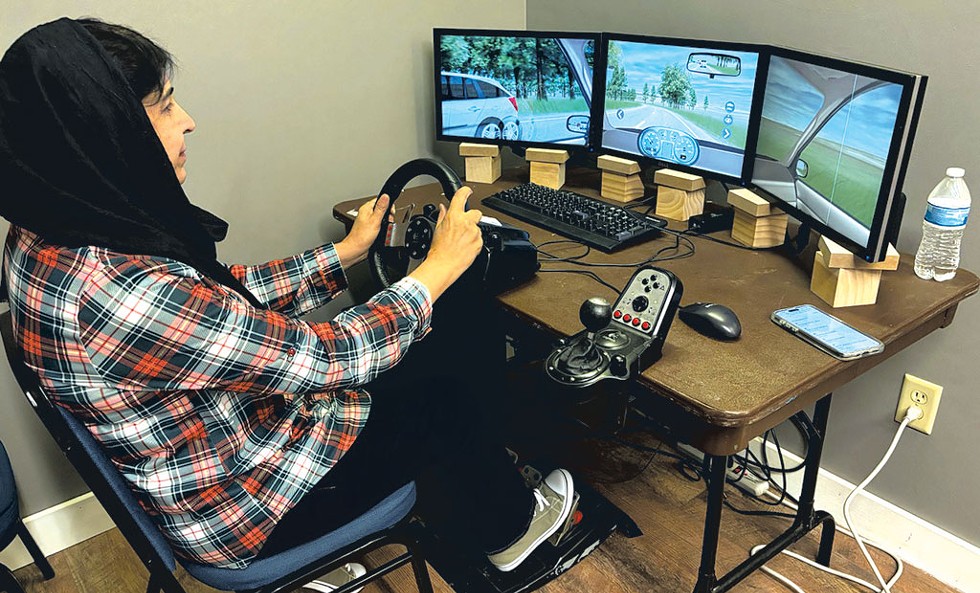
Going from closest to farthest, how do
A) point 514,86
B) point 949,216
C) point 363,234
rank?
1. point 949,216
2. point 363,234
3. point 514,86

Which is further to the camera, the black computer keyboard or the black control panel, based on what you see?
the black computer keyboard

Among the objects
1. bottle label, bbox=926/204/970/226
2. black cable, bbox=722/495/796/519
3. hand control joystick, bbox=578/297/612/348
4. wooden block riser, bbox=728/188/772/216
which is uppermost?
bottle label, bbox=926/204/970/226

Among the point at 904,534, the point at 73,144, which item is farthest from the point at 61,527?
the point at 904,534

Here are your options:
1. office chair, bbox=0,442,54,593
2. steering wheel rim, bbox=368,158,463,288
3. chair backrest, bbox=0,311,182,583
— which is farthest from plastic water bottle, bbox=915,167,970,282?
office chair, bbox=0,442,54,593

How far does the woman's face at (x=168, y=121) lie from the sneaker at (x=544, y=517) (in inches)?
38.9

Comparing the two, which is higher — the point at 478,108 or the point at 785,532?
the point at 478,108

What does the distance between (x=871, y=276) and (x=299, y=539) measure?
Answer: 1.05 m

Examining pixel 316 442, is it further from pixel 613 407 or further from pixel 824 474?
pixel 824 474

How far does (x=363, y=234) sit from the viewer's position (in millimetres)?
1487

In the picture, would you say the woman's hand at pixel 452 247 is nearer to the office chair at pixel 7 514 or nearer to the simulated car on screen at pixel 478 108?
the simulated car on screen at pixel 478 108

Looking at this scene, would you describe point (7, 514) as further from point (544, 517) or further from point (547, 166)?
point (547, 166)

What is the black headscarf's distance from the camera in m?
0.89

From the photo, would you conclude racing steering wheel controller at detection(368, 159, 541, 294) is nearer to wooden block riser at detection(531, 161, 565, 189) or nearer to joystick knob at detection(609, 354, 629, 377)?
joystick knob at detection(609, 354, 629, 377)

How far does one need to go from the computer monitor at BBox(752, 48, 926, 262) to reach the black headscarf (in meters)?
1.08
